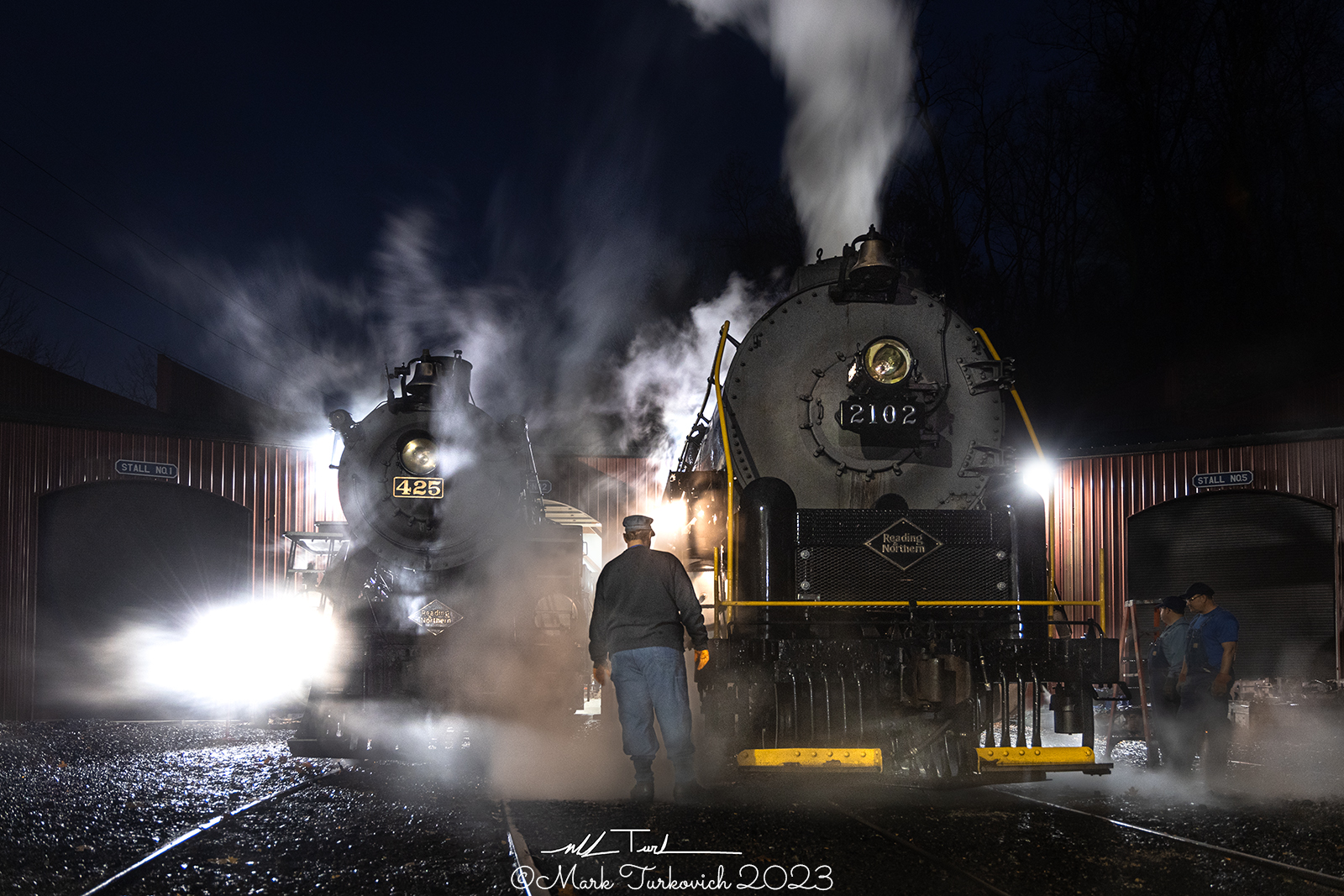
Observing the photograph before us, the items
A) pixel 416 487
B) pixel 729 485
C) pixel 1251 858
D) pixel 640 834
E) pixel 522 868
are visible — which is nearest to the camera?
pixel 522 868

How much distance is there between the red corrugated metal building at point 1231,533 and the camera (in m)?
12.6

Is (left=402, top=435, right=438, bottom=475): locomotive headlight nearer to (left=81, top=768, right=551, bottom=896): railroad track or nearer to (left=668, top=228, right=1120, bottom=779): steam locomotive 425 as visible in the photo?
(left=668, top=228, right=1120, bottom=779): steam locomotive 425

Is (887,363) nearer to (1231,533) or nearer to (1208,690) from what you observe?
(1208,690)

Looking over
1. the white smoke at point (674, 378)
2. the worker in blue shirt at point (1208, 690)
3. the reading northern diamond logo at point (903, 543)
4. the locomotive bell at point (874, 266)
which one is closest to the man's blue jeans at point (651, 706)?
the reading northern diamond logo at point (903, 543)

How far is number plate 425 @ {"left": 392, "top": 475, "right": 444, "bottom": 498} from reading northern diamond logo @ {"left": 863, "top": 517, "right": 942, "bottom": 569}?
4.29 m

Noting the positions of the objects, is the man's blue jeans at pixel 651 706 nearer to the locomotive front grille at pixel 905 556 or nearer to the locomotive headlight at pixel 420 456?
the locomotive front grille at pixel 905 556

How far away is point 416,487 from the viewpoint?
8805 millimetres

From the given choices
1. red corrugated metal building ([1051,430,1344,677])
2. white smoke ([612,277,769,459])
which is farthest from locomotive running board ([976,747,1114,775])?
red corrugated metal building ([1051,430,1344,677])

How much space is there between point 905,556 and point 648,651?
1.72 m

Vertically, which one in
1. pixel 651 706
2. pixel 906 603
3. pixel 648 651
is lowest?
pixel 651 706

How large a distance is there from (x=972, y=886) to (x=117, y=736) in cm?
949

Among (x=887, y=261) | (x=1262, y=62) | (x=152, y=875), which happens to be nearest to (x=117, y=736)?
(x=152, y=875)

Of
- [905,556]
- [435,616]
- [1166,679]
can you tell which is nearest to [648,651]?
[905,556]

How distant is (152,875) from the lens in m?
4.02
